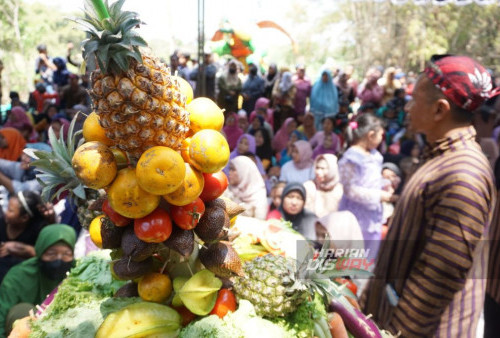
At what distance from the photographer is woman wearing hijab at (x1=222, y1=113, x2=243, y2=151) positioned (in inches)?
263

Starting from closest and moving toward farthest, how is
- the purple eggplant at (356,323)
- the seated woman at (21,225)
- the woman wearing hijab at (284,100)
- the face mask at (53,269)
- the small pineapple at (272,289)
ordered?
the small pineapple at (272,289), the purple eggplant at (356,323), the face mask at (53,269), the seated woman at (21,225), the woman wearing hijab at (284,100)

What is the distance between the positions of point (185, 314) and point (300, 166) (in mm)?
4182

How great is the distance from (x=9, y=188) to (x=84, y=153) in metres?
4.50

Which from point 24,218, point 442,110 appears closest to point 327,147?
point 442,110

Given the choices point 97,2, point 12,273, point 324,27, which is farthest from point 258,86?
point 324,27

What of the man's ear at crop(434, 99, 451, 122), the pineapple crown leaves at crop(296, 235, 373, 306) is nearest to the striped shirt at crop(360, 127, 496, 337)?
the man's ear at crop(434, 99, 451, 122)

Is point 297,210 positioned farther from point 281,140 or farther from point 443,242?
point 281,140

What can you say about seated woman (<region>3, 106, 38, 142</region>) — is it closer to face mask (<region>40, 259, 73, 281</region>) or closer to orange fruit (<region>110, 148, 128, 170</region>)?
face mask (<region>40, 259, 73, 281</region>)

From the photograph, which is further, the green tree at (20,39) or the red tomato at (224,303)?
the green tree at (20,39)

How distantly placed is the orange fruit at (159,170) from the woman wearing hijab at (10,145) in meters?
5.56

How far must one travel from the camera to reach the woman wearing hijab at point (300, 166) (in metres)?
5.48

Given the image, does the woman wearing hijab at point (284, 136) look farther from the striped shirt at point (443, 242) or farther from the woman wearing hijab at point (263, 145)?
the striped shirt at point (443, 242)

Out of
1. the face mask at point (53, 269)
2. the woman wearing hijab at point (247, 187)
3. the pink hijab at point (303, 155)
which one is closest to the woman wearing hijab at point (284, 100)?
the pink hijab at point (303, 155)

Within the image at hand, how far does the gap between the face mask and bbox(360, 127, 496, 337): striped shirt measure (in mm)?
2572
